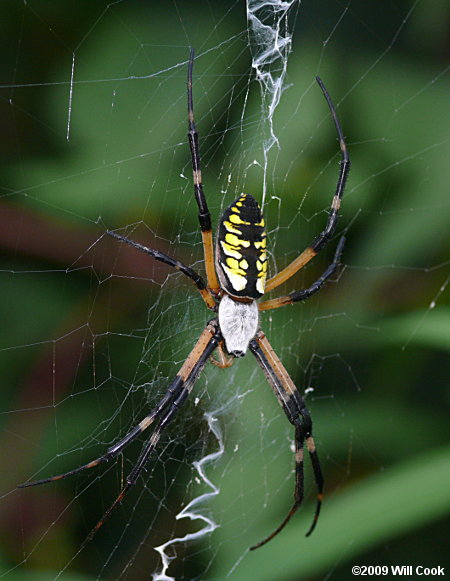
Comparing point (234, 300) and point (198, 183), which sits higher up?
point (198, 183)

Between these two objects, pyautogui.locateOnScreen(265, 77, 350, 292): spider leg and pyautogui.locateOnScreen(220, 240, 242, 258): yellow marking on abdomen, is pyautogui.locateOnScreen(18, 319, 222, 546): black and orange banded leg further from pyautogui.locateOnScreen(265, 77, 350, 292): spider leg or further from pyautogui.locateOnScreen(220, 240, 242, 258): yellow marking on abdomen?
pyautogui.locateOnScreen(220, 240, 242, 258): yellow marking on abdomen

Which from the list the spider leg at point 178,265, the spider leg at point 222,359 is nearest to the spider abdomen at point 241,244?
the spider leg at point 178,265

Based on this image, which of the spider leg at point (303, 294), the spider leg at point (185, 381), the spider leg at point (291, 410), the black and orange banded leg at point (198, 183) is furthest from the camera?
the spider leg at point (291, 410)

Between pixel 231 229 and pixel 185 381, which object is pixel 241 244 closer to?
pixel 231 229

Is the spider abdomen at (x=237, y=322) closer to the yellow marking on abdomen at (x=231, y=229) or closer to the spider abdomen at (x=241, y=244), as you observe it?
the spider abdomen at (x=241, y=244)

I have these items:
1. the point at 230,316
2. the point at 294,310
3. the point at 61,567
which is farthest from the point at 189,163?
the point at 61,567

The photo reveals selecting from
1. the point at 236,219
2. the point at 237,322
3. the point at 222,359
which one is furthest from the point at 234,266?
the point at 222,359

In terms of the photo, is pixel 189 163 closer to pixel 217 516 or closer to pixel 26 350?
pixel 26 350
